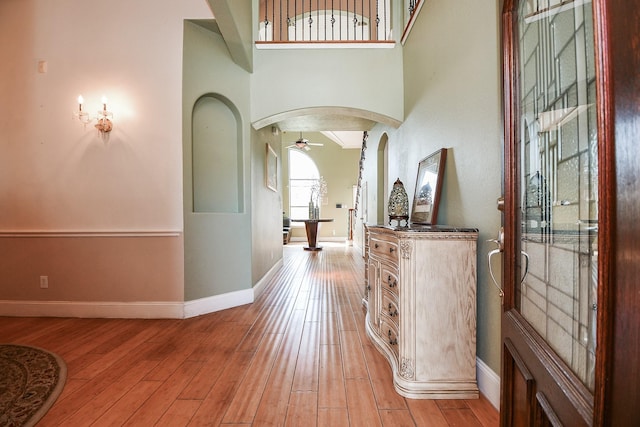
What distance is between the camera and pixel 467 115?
2.03 metres

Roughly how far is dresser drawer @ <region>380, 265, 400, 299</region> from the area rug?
204cm

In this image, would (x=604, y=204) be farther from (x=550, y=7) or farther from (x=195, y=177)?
(x=195, y=177)

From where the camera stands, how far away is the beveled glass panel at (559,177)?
61 centimetres

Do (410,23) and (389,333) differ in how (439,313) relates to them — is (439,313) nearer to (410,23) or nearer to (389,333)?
(389,333)

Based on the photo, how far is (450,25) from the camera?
2.27m

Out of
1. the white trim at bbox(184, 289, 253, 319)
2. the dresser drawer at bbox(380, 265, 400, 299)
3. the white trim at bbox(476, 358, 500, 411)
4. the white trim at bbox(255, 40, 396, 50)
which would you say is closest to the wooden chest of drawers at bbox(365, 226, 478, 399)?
the white trim at bbox(476, 358, 500, 411)

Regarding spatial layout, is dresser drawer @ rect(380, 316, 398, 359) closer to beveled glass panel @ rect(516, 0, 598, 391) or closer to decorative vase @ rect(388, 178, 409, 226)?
decorative vase @ rect(388, 178, 409, 226)

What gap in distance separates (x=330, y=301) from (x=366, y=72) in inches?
108

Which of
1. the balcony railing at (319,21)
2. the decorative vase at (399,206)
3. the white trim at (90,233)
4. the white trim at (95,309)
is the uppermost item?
the balcony railing at (319,21)

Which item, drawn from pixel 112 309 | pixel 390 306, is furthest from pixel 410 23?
pixel 112 309

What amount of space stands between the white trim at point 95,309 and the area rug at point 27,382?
28.7 inches

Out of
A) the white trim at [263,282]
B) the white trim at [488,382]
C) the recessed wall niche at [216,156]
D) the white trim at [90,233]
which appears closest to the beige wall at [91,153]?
the white trim at [90,233]

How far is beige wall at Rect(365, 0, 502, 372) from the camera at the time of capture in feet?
5.64

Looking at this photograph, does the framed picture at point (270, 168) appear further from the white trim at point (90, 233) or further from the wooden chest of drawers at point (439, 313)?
the wooden chest of drawers at point (439, 313)
